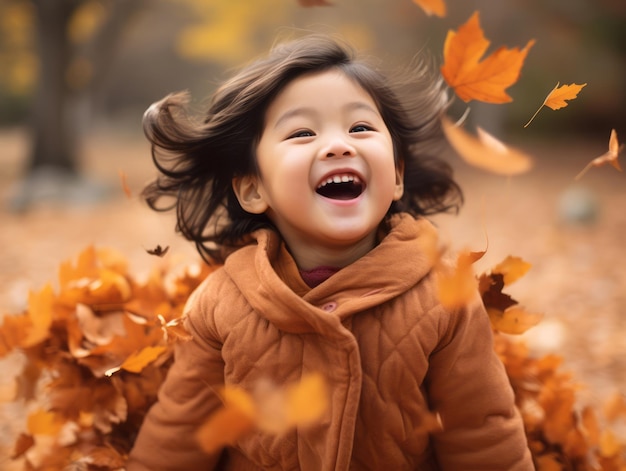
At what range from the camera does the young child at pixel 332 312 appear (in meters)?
1.32

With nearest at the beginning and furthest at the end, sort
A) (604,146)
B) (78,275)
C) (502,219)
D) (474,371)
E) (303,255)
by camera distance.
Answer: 1. (474,371)
2. (303,255)
3. (78,275)
4. (502,219)
5. (604,146)

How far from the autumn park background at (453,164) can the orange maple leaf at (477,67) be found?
0.39 feet

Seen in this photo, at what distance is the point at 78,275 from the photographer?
1.95 m

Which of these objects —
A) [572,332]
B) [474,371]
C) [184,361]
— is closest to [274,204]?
[184,361]

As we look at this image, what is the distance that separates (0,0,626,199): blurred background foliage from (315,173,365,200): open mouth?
178 inches

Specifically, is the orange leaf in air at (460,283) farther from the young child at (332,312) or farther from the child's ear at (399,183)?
the child's ear at (399,183)

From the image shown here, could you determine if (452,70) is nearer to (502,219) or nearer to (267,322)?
(267,322)

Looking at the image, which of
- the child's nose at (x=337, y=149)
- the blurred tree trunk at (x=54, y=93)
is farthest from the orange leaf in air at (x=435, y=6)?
the blurred tree trunk at (x=54, y=93)

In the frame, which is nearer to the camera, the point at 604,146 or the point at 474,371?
the point at 474,371

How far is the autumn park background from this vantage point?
9.91ft

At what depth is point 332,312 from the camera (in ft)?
4.26

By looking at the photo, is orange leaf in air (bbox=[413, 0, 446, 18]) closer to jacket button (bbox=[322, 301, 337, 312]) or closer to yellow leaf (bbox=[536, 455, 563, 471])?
jacket button (bbox=[322, 301, 337, 312])

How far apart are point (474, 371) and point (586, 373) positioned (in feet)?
5.31

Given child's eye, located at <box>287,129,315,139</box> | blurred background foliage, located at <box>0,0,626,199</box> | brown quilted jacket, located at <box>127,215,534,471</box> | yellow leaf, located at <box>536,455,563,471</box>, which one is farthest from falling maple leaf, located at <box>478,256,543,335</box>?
blurred background foliage, located at <box>0,0,626,199</box>
